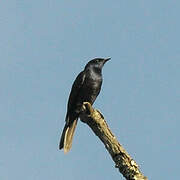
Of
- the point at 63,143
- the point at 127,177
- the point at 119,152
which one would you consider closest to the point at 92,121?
the point at 119,152

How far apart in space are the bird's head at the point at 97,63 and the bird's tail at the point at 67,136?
164 cm

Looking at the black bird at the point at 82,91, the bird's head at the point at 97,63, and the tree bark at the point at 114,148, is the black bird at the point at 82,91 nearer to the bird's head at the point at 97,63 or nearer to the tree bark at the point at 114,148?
the bird's head at the point at 97,63

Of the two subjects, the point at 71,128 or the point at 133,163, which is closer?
the point at 133,163

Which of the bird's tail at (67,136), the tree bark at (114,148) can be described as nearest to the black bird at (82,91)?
the bird's tail at (67,136)

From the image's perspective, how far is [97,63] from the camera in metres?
12.6

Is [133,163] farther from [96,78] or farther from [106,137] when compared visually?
[96,78]

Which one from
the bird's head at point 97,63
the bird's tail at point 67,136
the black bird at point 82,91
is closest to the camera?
the bird's tail at point 67,136

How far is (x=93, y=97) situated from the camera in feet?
38.4

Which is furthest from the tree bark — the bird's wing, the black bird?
the bird's wing

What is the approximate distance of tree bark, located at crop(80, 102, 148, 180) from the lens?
586 centimetres

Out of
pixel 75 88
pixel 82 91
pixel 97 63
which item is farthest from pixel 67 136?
pixel 97 63

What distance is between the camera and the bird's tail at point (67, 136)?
1004 cm

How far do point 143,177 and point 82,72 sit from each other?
6751mm

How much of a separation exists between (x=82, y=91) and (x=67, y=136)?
1.40 metres
